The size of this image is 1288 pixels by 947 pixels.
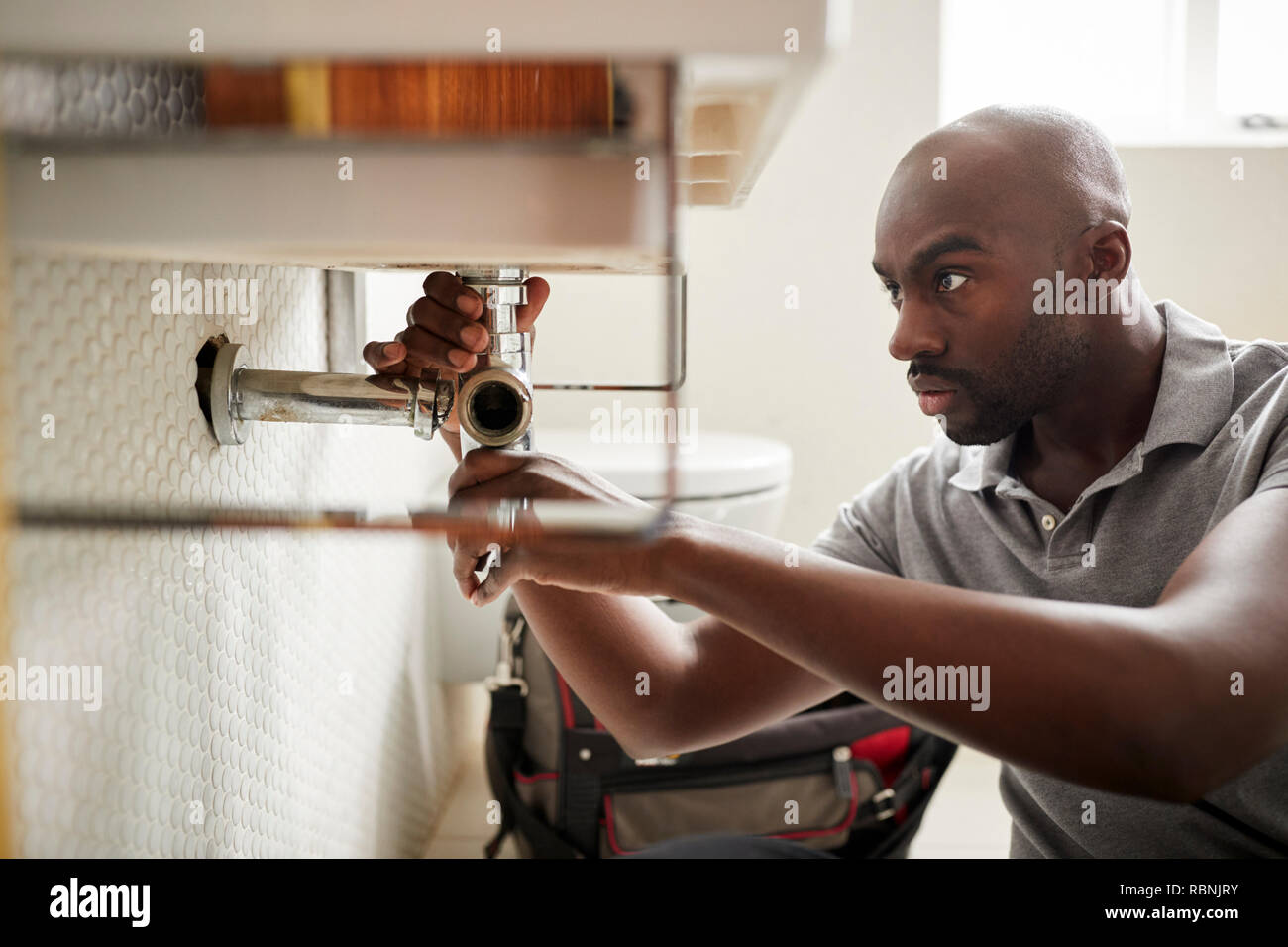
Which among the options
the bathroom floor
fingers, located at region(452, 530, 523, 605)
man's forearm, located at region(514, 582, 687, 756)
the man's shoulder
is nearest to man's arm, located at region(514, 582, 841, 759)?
man's forearm, located at region(514, 582, 687, 756)

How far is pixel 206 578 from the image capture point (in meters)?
0.50

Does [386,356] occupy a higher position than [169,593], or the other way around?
[386,356]

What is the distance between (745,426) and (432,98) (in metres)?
1.31

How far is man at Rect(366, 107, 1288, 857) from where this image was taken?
1.30ft

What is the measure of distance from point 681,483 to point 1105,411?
0.47m

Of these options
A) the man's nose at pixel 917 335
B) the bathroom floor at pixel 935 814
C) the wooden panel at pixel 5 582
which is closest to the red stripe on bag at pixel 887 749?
the bathroom floor at pixel 935 814

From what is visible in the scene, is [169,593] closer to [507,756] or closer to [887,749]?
[507,756]

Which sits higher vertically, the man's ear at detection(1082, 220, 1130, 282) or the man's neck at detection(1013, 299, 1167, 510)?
the man's ear at detection(1082, 220, 1130, 282)

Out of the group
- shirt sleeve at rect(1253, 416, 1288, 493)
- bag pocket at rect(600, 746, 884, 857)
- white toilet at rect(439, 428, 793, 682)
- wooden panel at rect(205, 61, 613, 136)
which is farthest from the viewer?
white toilet at rect(439, 428, 793, 682)

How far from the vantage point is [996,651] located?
0.40 meters

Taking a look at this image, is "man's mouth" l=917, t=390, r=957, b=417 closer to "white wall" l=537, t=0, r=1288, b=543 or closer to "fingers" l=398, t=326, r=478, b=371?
"fingers" l=398, t=326, r=478, b=371

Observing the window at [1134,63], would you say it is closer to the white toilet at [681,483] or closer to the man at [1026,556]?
the white toilet at [681,483]

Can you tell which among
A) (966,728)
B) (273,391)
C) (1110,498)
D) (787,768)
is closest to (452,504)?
(273,391)

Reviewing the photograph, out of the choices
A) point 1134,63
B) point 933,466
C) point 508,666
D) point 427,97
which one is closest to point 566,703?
point 508,666
